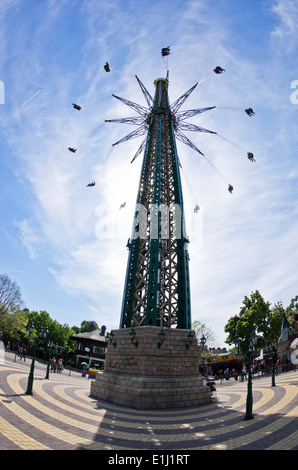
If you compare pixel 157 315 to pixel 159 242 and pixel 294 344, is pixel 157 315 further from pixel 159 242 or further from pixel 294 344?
pixel 294 344

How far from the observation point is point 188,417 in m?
12.3

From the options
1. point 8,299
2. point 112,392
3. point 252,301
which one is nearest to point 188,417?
point 112,392

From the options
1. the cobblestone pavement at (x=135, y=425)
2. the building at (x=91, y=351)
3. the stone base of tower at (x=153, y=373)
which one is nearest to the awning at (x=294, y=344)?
the cobblestone pavement at (x=135, y=425)

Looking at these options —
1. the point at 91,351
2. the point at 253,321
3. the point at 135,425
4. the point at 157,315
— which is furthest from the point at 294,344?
the point at 91,351

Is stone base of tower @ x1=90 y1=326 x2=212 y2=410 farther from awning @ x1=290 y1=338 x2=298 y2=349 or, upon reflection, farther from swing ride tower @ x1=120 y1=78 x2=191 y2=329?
awning @ x1=290 y1=338 x2=298 y2=349

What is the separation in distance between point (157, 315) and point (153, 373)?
4387 millimetres

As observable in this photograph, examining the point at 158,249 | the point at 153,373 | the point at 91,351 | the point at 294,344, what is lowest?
the point at 91,351

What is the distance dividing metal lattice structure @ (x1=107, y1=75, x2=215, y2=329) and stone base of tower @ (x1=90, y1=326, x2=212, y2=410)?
4.49ft

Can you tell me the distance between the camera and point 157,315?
1914cm

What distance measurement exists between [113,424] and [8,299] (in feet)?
135

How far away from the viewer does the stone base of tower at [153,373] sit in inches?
573

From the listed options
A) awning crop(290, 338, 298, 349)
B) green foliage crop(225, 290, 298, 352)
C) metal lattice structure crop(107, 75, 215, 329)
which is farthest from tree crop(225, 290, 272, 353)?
metal lattice structure crop(107, 75, 215, 329)
